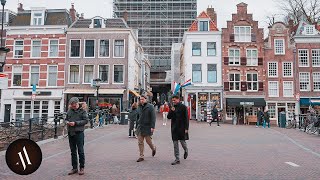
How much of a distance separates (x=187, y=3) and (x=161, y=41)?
9534 millimetres

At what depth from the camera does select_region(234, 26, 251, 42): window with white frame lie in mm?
38606

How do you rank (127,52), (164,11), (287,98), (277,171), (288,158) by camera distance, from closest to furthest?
(277,171) < (288,158) < (127,52) < (287,98) < (164,11)

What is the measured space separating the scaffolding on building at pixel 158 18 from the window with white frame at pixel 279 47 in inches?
1151

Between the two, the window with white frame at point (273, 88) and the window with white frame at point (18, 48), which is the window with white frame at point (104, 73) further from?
the window with white frame at point (273, 88)

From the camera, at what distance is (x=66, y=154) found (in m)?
10.7

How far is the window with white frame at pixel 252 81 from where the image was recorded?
1490 inches

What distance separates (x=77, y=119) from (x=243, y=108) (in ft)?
107

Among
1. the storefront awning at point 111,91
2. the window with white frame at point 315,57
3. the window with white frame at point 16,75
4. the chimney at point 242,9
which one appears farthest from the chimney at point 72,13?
the window with white frame at point 315,57

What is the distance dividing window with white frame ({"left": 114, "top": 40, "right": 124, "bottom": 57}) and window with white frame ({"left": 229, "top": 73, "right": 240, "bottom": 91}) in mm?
13147

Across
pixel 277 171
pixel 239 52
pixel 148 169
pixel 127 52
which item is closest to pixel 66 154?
pixel 148 169

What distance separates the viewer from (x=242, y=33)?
38.7 meters

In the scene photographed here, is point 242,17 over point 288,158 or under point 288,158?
over

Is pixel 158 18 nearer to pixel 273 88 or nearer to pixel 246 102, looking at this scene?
pixel 273 88

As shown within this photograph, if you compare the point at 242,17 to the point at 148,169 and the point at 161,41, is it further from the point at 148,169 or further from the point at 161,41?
the point at 148,169
